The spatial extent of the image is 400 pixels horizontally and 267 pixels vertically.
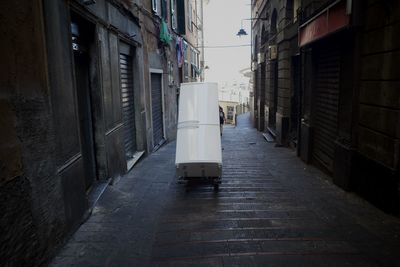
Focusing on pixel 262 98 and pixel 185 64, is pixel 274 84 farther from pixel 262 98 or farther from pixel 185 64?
pixel 185 64

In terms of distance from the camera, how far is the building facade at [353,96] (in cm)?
526

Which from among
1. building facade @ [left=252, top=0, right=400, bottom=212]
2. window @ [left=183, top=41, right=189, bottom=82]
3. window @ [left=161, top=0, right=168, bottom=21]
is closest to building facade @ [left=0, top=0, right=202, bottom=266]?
building facade @ [left=252, top=0, right=400, bottom=212]

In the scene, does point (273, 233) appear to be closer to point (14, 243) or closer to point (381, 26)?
point (14, 243)

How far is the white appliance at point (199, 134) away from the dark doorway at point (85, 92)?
1.68 meters

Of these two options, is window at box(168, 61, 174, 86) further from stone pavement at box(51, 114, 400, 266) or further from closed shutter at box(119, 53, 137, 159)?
stone pavement at box(51, 114, 400, 266)

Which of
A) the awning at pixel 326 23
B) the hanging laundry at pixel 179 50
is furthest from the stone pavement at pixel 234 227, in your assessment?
the hanging laundry at pixel 179 50

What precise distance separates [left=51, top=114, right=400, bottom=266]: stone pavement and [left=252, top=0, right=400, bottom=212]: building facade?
54 centimetres

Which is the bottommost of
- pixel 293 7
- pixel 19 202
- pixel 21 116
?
pixel 19 202

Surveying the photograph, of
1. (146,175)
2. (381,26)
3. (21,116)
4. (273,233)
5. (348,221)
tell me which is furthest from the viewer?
(146,175)

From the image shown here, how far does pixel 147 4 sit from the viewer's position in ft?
39.0

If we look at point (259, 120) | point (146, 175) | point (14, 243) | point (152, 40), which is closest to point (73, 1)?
point (14, 243)

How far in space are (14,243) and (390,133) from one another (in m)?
5.15

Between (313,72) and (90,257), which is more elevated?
(313,72)

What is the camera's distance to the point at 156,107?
1357 centimetres
